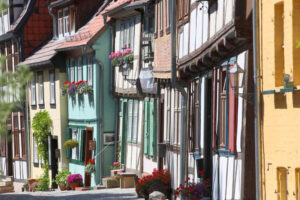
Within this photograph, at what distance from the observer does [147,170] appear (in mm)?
27312

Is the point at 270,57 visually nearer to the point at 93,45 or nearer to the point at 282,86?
the point at 282,86

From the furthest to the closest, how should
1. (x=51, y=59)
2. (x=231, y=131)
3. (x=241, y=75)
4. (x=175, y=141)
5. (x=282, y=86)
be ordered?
(x=51, y=59) < (x=175, y=141) < (x=231, y=131) < (x=241, y=75) < (x=282, y=86)

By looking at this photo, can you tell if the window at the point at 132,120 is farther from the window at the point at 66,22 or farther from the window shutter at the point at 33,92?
the window shutter at the point at 33,92

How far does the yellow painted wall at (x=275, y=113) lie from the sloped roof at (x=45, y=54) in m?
23.7

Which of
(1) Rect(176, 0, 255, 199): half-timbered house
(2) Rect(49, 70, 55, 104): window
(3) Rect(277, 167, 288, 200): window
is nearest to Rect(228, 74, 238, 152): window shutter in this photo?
(1) Rect(176, 0, 255, 199): half-timbered house

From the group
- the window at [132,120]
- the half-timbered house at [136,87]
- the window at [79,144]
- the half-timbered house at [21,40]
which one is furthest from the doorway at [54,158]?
the window at [132,120]

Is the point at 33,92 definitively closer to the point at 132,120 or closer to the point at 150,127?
the point at 132,120

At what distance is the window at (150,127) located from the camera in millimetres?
→ 26281

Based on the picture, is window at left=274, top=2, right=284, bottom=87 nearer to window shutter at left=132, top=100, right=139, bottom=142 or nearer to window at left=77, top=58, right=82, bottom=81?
window shutter at left=132, top=100, right=139, bottom=142

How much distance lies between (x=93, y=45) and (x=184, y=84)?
37.3ft

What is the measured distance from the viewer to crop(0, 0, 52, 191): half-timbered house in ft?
133

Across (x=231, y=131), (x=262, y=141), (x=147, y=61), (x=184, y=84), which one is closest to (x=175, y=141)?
(x=184, y=84)

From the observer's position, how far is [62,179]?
33.8m

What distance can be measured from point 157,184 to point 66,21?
15.9 metres
